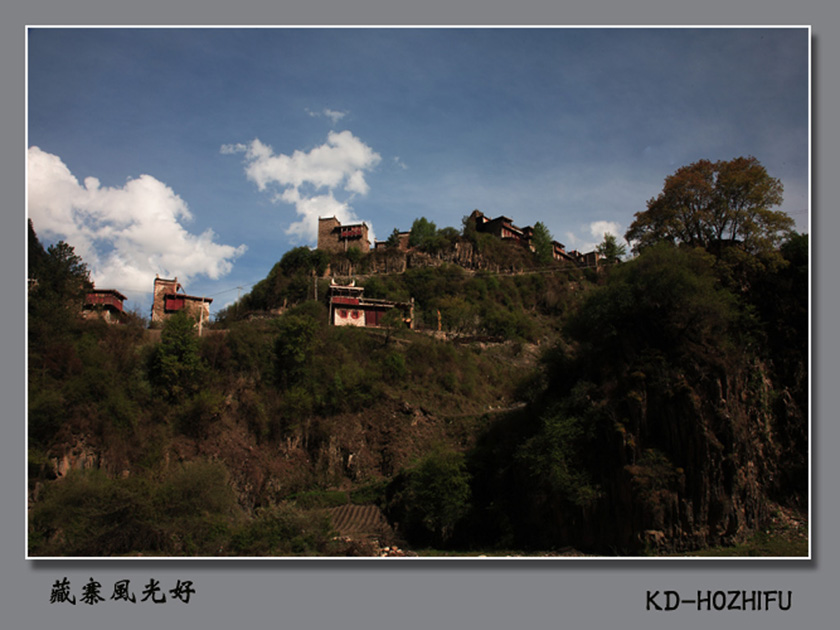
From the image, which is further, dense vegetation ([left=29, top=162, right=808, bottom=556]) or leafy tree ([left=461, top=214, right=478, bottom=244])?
leafy tree ([left=461, top=214, right=478, bottom=244])

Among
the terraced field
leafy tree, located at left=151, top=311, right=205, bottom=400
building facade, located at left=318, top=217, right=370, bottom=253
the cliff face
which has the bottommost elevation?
the terraced field

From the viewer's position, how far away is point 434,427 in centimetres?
3309

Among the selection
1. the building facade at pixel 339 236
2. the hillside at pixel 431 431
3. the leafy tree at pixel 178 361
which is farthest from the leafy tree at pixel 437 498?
the building facade at pixel 339 236

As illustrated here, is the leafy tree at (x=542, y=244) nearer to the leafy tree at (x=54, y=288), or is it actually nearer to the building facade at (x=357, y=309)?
the building facade at (x=357, y=309)

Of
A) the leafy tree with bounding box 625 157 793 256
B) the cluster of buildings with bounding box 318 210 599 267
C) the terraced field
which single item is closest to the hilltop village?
the cluster of buildings with bounding box 318 210 599 267

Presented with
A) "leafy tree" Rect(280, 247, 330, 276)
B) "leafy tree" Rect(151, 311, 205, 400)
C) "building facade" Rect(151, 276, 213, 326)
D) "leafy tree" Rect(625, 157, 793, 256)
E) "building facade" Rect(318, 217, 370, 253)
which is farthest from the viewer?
"building facade" Rect(318, 217, 370, 253)

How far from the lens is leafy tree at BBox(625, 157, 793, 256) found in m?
21.0

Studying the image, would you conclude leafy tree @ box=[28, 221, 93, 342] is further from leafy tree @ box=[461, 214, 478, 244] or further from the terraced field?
leafy tree @ box=[461, 214, 478, 244]

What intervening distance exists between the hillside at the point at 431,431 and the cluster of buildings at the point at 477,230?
24976mm

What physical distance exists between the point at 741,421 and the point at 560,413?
238 inches

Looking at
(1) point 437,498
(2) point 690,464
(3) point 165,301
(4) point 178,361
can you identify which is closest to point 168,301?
(3) point 165,301

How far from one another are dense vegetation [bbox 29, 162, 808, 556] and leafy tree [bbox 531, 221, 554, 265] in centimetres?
3203

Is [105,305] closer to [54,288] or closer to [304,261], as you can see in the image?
[54,288]

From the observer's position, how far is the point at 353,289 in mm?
44375
